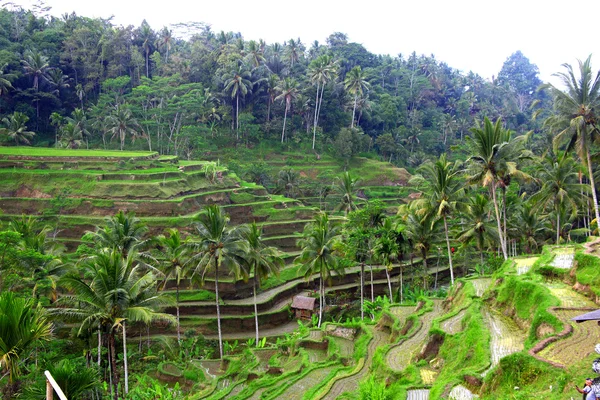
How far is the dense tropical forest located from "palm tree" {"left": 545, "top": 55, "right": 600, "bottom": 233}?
4.8 inches

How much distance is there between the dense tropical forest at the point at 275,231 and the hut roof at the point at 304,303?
219 millimetres

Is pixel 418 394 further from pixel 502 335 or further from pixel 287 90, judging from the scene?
pixel 287 90

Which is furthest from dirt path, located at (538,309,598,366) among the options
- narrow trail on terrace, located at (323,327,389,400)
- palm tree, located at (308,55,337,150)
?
palm tree, located at (308,55,337,150)

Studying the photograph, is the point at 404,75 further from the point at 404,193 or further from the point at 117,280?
the point at 117,280

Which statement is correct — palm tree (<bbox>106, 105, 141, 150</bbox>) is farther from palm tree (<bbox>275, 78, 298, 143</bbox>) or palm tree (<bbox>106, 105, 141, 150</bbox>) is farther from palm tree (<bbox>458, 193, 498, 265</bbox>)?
palm tree (<bbox>458, 193, 498, 265</bbox>)

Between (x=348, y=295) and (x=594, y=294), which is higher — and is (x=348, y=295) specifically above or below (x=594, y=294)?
below

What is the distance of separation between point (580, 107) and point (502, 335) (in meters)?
15.5

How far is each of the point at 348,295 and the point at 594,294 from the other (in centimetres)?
2508

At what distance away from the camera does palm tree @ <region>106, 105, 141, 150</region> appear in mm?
59031

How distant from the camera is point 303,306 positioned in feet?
116

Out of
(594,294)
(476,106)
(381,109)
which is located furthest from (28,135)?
(476,106)

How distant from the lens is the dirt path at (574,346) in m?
12.2

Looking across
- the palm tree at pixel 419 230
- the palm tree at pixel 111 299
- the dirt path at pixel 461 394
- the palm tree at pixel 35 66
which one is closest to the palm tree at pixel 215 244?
the palm tree at pixel 111 299

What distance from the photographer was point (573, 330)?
1360cm
